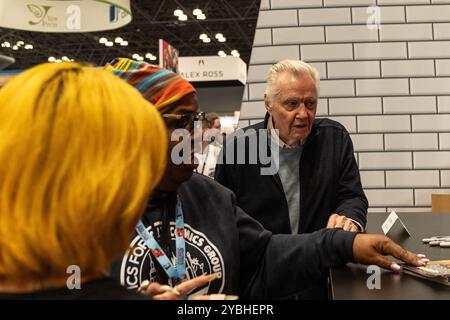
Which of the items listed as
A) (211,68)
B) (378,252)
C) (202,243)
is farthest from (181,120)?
(211,68)

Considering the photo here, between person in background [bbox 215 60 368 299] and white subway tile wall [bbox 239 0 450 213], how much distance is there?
6.68 feet

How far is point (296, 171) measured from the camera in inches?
97.9

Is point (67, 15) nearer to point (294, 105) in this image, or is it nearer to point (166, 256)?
point (294, 105)

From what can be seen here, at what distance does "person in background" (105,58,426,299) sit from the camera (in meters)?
1.39

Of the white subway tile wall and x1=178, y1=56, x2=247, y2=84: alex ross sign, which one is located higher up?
x1=178, y1=56, x2=247, y2=84: alex ross sign

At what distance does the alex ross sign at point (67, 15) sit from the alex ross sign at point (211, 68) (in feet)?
22.2

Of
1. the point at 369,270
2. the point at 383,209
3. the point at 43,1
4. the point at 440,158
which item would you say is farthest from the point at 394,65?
the point at 369,270

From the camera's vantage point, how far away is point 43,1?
4000 millimetres

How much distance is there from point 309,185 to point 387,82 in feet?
7.78

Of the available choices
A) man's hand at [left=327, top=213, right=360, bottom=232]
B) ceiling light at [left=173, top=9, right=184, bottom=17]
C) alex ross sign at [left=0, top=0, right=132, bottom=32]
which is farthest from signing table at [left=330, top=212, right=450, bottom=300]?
ceiling light at [left=173, top=9, right=184, bottom=17]

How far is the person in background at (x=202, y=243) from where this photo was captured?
4.55ft

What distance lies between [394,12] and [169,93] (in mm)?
3555

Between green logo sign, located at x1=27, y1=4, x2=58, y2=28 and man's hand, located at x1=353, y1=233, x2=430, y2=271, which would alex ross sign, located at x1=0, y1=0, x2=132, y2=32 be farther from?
man's hand, located at x1=353, y1=233, x2=430, y2=271

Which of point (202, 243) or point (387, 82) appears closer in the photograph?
point (202, 243)
